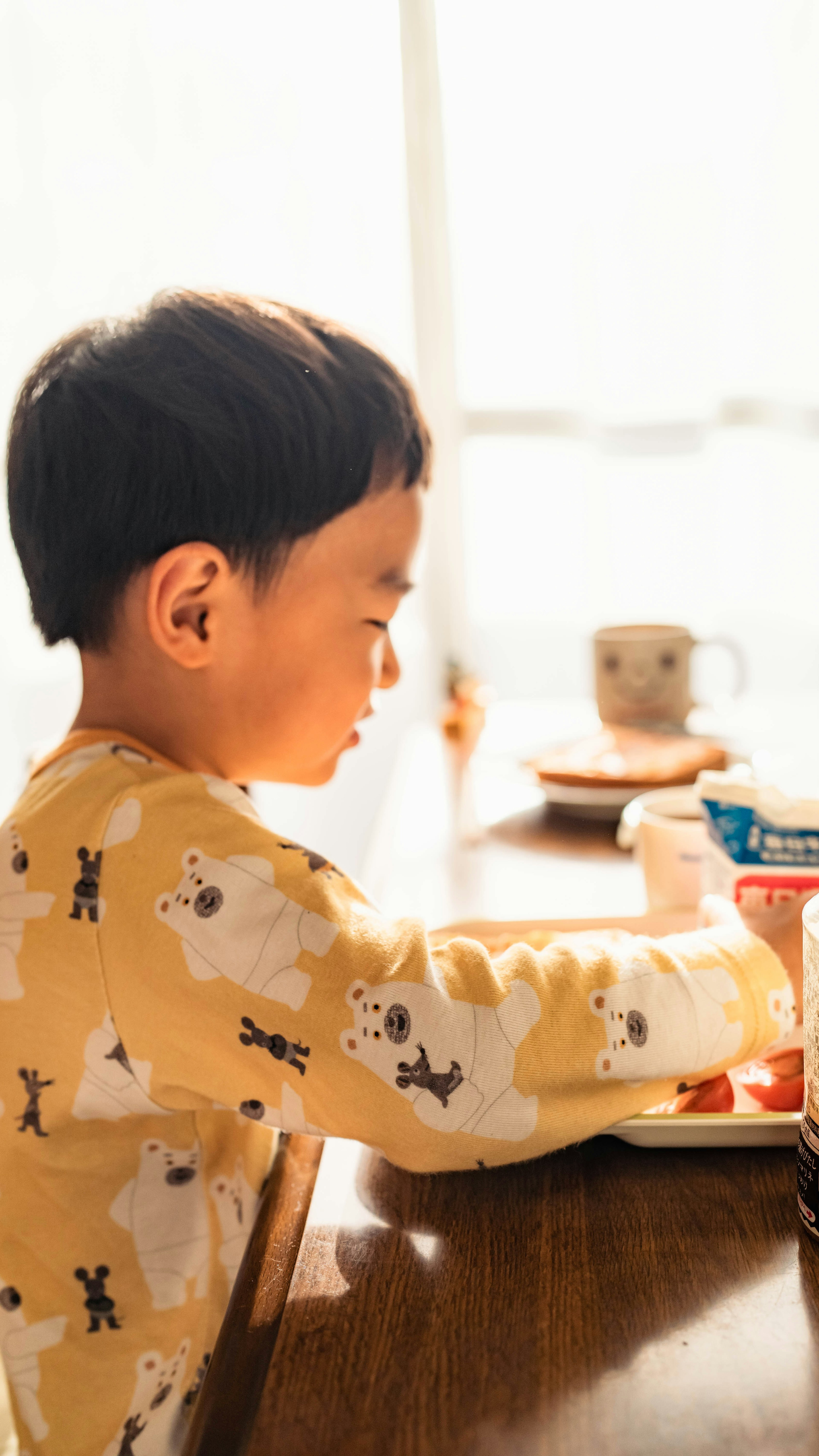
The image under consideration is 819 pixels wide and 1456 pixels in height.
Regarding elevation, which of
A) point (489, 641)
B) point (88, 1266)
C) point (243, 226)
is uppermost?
point (243, 226)

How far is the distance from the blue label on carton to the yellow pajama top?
0.06 m

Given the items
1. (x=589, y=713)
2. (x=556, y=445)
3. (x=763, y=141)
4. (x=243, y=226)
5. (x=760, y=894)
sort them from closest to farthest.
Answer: (x=760, y=894)
(x=243, y=226)
(x=589, y=713)
(x=763, y=141)
(x=556, y=445)

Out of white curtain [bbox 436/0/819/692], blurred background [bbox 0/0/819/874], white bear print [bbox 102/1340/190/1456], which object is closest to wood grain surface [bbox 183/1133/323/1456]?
white bear print [bbox 102/1340/190/1456]

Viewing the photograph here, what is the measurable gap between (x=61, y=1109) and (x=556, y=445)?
8.03 feet

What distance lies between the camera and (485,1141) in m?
0.49

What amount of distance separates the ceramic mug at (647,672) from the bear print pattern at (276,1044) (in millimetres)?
830

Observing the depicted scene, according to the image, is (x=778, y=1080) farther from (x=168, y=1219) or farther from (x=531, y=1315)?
(x=168, y=1219)

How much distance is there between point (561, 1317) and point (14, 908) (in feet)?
1.03

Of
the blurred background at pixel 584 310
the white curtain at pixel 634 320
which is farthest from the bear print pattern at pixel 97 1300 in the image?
the white curtain at pixel 634 320

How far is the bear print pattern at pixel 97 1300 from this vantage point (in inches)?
23.4

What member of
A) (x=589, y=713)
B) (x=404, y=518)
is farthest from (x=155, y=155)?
(x=589, y=713)

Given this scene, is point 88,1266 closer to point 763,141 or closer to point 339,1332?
point 339,1332

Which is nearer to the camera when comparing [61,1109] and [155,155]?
[61,1109]

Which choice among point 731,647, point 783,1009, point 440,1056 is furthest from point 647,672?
point 440,1056
